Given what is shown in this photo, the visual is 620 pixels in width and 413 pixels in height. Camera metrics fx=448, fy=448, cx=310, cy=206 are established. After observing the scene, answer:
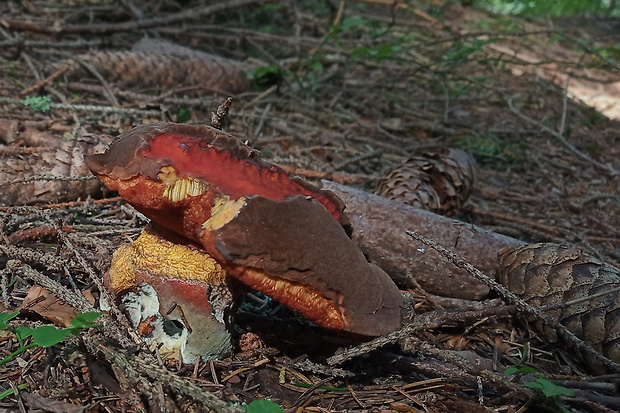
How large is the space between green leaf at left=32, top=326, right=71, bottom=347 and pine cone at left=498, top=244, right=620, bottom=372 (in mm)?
1700

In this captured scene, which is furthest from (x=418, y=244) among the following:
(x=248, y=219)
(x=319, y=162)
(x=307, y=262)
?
(x=319, y=162)

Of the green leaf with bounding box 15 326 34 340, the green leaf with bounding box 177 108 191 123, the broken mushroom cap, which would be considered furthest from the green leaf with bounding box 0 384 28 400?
the green leaf with bounding box 177 108 191 123

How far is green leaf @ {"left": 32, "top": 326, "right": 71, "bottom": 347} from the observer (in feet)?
4.08

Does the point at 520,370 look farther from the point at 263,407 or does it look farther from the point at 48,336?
the point at 48,336

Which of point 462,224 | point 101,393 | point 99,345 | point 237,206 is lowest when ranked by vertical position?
point 101,393

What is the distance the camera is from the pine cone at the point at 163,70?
377 centimetres

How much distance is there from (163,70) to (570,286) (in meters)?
3.48

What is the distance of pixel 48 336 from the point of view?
127cm

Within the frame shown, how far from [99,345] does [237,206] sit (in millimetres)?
613

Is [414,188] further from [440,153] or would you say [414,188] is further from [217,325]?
[217,325]

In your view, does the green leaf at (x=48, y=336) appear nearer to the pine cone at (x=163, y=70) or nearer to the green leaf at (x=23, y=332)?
the green leaf at (x=23, y=332)

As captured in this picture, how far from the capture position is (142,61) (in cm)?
387

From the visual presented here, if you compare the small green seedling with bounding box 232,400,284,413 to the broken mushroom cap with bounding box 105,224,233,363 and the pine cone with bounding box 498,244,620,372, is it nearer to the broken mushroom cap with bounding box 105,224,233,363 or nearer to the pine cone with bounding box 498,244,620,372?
the broken mushroom cap with bounding box 105,224,233,363

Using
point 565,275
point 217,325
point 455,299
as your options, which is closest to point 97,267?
point 217,325
